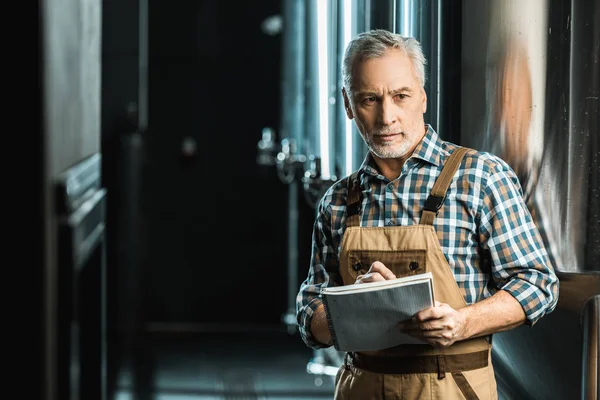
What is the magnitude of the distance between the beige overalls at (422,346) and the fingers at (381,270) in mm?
109

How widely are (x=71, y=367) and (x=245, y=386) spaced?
487 cm

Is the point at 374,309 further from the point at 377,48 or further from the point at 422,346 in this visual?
the point at 377,48

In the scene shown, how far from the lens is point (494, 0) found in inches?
111

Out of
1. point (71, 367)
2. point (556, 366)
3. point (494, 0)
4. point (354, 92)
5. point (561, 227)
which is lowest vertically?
point (556, 366)

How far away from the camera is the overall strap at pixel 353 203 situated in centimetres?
243

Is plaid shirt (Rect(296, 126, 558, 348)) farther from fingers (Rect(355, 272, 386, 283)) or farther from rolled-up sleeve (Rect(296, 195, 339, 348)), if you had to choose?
fingers (Rect(355, 272, 386, 283))

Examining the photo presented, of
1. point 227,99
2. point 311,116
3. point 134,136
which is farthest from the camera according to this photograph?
point 227,99

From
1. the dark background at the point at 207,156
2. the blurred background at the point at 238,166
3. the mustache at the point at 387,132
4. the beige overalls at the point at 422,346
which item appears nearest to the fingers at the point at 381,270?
the beige overalls at the point at 422,346

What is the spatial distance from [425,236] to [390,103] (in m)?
0.34

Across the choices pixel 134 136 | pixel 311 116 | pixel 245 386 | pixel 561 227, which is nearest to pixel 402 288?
pixel 561 227

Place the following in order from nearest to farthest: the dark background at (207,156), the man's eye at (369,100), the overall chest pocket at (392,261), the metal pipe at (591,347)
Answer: the overall chest pocket at (392,261)
the man's eye at (369,100)
the metal pipe at (591,347)
the dark background at (207,156)

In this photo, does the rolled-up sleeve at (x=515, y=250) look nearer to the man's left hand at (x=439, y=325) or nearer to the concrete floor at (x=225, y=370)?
the man's left hand at (x=439, y=325)

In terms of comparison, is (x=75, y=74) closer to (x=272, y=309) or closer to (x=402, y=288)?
(x=402, y=288)

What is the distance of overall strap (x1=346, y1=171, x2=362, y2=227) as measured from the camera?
95.5 inches
